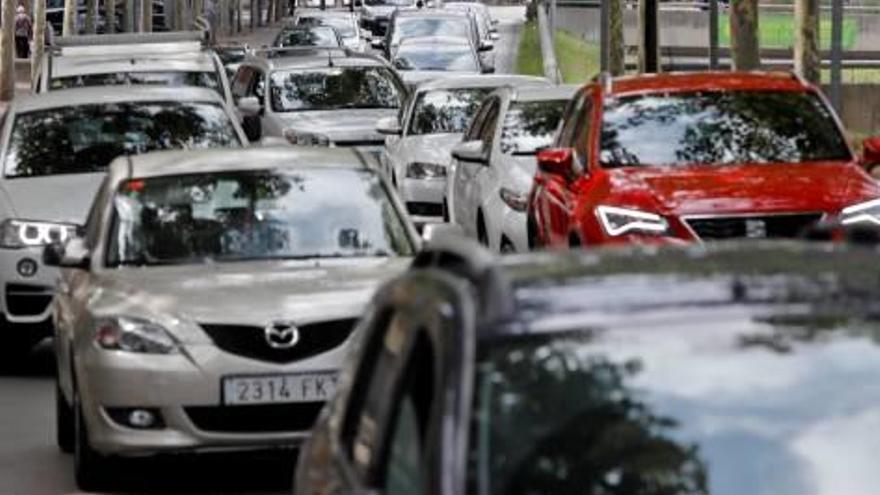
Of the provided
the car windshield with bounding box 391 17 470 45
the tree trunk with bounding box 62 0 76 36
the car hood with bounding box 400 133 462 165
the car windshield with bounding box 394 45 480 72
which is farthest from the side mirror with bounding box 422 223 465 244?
the tree trunk with bounding box 62 0 76 36

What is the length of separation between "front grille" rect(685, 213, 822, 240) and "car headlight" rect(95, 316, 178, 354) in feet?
12.8

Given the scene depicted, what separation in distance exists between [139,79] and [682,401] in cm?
1558

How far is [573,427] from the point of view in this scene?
15.8ft

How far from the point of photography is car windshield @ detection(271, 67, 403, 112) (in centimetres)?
2597

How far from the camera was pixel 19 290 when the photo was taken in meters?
14.8

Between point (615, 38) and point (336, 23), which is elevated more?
point (615, 38)

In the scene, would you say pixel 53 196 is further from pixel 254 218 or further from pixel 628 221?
pixel 628 221

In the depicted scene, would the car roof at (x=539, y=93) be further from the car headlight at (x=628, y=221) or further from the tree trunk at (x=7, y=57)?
the tree trunk at (x=7, y=57)

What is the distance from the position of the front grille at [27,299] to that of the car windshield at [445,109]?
913cm

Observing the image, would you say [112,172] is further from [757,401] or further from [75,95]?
[757,401]

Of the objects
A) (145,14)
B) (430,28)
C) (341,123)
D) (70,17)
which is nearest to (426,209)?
(341,123)

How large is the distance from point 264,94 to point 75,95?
10207 mm

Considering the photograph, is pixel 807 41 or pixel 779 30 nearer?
pixel 807 41

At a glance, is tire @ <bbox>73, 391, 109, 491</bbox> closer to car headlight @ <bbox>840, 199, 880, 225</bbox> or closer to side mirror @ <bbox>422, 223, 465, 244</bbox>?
side mirror @ <bbox>422, 223, 465, 244</bbox>
